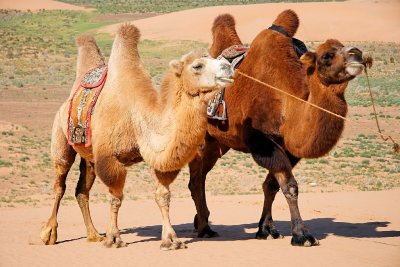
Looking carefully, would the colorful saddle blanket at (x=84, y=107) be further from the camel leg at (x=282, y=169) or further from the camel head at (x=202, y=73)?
the camel leg at (x=282, y=169)

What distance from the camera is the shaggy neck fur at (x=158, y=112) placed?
9297 millimetres

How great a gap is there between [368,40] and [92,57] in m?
50.0

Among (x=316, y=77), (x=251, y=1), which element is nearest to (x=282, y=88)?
(x=316, y=77)

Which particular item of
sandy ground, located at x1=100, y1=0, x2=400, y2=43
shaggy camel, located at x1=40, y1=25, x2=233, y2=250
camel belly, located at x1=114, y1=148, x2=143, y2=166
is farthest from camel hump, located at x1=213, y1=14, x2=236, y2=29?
sandy ground, located at x1=100, y1=0, x2=400, y2=43

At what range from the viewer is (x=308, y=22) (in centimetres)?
6575

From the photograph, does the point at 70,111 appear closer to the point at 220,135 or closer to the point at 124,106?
the point at 124,106

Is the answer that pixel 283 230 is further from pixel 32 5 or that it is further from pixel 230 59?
pixel 32 5

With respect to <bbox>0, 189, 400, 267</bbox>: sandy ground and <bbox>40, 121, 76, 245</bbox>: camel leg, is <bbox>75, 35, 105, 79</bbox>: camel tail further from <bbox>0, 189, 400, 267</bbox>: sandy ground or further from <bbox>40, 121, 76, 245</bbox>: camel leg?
<bbox>0, 189, 400, 267</bbox>: sandy ground

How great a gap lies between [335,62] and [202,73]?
1.52 m

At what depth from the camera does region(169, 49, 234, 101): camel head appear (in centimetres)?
906

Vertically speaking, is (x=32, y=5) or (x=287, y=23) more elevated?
(x=287, y=23)

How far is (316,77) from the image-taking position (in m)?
10.0

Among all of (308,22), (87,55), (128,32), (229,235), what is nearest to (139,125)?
(128,32)

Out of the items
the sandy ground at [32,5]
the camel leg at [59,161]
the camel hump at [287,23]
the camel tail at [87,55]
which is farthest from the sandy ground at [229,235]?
the sandy ground at [32,5]
